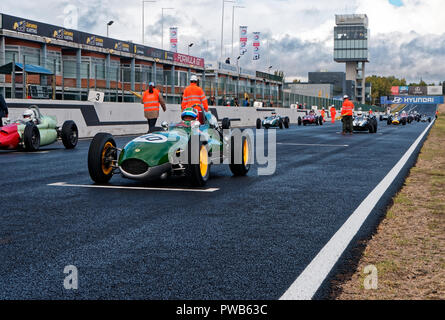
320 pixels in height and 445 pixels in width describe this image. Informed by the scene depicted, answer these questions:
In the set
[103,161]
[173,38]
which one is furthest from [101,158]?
[173,38]

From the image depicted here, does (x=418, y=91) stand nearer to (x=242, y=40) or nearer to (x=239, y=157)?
(x=242, y=40)

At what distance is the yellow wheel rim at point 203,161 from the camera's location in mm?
7918

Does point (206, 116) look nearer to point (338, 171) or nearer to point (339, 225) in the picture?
point (338, 171)

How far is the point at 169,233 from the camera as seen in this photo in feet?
16.6

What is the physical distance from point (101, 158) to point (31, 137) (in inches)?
235

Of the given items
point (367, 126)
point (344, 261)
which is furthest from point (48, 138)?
point (367, 126)

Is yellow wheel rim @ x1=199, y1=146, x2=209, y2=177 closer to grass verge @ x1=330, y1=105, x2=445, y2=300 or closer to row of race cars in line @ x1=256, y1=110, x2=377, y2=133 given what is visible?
grass verge @ x1=330, y1=105, x2=445, y2=300

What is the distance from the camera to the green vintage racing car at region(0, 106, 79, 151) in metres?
13.1

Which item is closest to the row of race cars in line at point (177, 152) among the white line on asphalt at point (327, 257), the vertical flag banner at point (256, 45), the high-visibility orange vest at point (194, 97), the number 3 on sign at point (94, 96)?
the high-visibility orange vest at point (194, 97)

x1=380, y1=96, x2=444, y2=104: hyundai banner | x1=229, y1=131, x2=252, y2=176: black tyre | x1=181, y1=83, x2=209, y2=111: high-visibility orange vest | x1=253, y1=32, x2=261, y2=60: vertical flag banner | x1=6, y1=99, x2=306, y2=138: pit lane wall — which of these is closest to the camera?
x1=229, y1=131, x2=252, y2=176: black tyre

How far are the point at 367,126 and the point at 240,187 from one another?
20.3 meters

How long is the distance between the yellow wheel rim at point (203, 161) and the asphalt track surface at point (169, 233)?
0.31 metres

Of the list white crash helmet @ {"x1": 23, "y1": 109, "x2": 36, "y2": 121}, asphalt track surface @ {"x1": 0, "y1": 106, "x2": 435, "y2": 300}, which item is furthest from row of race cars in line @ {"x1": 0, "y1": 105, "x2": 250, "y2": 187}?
white crash helmet @ {"x1": 23, "y1": 109, "x2": 36, "y2": 121}

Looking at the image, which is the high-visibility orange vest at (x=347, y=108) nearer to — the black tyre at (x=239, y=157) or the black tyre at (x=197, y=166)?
the black tyre at (x=239, y=157)
